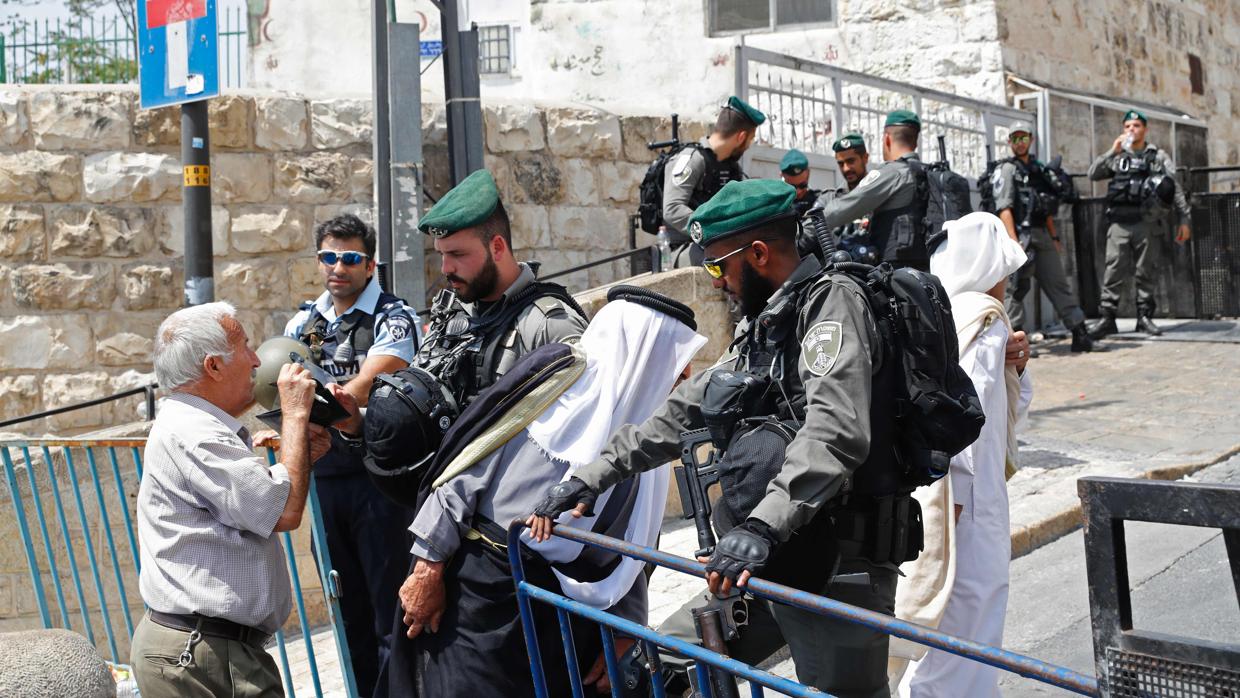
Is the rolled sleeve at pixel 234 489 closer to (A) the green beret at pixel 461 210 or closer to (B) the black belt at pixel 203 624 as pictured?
(B) the black belt at pixel 203 624

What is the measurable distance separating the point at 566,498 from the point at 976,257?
1838 mm

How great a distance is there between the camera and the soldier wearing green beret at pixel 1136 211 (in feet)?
40.3

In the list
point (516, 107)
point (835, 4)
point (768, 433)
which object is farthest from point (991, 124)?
point (768, 433)

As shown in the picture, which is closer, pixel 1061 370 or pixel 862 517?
pixel 862 517

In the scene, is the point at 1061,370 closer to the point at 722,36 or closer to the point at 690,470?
the point at 722,36

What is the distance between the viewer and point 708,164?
7598 mm

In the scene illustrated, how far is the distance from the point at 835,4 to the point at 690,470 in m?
12.8

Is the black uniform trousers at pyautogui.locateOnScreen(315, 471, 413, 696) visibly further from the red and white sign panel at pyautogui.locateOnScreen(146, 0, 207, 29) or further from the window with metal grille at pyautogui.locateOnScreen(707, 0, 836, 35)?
the window with metal grille at pyautogui.locateOnScreen(707, 0, 836, 35)

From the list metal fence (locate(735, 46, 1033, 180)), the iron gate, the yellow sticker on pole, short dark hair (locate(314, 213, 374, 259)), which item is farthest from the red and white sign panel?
the iron gate

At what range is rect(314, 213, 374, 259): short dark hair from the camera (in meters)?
4.67

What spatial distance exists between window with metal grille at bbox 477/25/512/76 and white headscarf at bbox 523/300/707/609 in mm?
12524

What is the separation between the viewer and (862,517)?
3.04 meters

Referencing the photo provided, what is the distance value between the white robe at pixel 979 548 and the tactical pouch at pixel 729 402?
126cm

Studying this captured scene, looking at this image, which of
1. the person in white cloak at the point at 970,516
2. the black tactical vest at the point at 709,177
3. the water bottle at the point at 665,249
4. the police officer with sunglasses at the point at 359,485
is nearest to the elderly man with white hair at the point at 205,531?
the police officer with sunglasses at the point at 359,485
